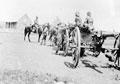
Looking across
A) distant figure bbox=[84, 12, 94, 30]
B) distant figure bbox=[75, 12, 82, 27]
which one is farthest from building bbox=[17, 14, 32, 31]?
distant figure bbox=[84, 12, 94, 30]

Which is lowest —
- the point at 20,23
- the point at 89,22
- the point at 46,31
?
the point at 46,31

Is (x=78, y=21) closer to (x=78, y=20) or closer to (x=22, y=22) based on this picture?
(x=78, y=20)

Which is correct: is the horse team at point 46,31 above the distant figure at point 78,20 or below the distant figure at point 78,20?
below

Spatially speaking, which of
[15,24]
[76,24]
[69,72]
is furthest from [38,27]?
[15,24]

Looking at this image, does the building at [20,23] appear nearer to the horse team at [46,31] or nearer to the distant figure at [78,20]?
the horse team at [46,31]

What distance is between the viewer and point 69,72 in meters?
8.90

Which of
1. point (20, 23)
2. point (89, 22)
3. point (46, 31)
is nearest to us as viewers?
point (89, 22)

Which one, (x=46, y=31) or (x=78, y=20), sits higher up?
(x=78, y=20)

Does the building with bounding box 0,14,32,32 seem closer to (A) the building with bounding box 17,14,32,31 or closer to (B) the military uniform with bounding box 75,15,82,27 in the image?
(A) the building with bounding box 17,14,32,31

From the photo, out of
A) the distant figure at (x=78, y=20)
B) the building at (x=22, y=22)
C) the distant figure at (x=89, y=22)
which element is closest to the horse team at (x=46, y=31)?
the distant figure at (x=78, y=20)

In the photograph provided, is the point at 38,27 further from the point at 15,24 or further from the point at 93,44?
the point at 15,24

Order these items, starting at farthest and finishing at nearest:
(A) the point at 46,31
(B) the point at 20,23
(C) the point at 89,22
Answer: (B) the point at 20,23 → (A) the point at 46,31 → (C) the point at 89,22

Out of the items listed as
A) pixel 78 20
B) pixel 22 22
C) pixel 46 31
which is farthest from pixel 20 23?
pixel 78 20

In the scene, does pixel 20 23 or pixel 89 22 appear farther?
pixel 20 23
